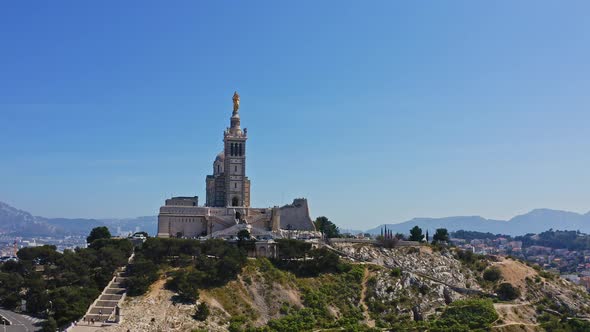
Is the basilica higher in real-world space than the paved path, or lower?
higher

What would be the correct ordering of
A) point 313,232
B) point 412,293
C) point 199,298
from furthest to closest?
1. point 313,232
2. point 412,293
3. point 199,298

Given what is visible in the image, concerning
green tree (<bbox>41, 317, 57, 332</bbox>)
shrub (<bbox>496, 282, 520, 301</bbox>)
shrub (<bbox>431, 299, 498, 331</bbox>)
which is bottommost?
shrub (<bbox>431, 299, 498, 331</bbox>)

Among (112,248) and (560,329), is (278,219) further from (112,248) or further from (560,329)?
(560,329)

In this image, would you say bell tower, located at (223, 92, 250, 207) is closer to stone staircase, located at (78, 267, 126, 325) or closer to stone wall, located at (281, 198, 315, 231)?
stone wall, located at (281, 198, 315, 231)

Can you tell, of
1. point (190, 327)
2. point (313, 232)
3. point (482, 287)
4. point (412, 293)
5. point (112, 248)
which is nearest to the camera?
point (190, 327)

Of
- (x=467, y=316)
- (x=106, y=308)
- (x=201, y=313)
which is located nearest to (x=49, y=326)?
(x=106, y=308)

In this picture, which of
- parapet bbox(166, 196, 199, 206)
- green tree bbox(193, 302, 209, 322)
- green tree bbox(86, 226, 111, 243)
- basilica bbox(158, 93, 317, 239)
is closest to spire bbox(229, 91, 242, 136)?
basilica bbox(158, 93, 317, 239)

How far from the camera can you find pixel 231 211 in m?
106

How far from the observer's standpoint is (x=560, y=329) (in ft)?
284

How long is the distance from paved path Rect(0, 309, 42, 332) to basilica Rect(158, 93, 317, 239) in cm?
3300

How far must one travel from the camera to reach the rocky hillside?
7531 cm

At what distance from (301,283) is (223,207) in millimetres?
25079

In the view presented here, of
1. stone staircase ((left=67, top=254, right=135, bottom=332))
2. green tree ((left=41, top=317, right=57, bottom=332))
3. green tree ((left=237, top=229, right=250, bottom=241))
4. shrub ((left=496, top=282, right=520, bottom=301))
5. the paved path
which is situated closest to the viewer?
green tree ((left=41, top=317, right=57, bottom=332))

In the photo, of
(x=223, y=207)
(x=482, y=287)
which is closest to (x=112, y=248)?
(x=223, y=207)
